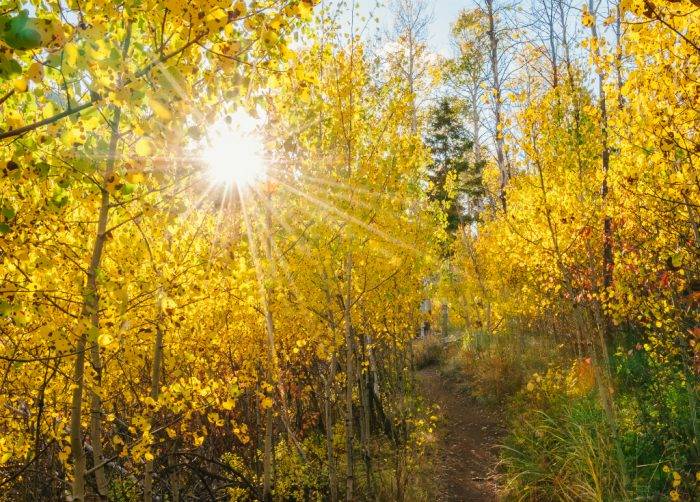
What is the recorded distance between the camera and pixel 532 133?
230 inches

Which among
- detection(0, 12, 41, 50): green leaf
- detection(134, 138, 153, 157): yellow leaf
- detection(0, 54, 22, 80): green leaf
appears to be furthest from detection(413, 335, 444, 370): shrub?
detection(0, 12, 41, 50): green leaf


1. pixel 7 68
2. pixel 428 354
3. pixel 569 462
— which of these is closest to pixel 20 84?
pixel 7 68

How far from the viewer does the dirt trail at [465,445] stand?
292 inches

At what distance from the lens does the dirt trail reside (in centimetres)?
741

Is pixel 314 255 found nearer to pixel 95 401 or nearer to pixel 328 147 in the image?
pixel 328 147

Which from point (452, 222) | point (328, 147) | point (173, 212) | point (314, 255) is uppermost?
point (452, 222)

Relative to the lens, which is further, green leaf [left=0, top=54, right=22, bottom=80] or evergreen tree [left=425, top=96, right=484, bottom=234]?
evergreen tree [left=425, top=96, right=484, bottom=234]

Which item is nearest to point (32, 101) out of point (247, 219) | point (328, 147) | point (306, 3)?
point (306, 3)

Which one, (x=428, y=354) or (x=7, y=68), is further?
(x=428, y=354)

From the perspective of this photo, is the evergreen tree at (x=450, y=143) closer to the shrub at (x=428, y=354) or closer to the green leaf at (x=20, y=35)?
the shrub at (x=428, y=354)

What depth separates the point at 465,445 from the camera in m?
9.39

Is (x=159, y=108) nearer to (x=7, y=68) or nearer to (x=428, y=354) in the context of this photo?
(x=7, y=68)

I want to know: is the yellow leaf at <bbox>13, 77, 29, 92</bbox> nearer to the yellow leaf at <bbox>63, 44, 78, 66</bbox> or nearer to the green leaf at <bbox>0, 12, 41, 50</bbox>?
the yellow leaf at <bbox>63, 44, 78, 66</bbox>

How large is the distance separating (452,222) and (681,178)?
687 inches
